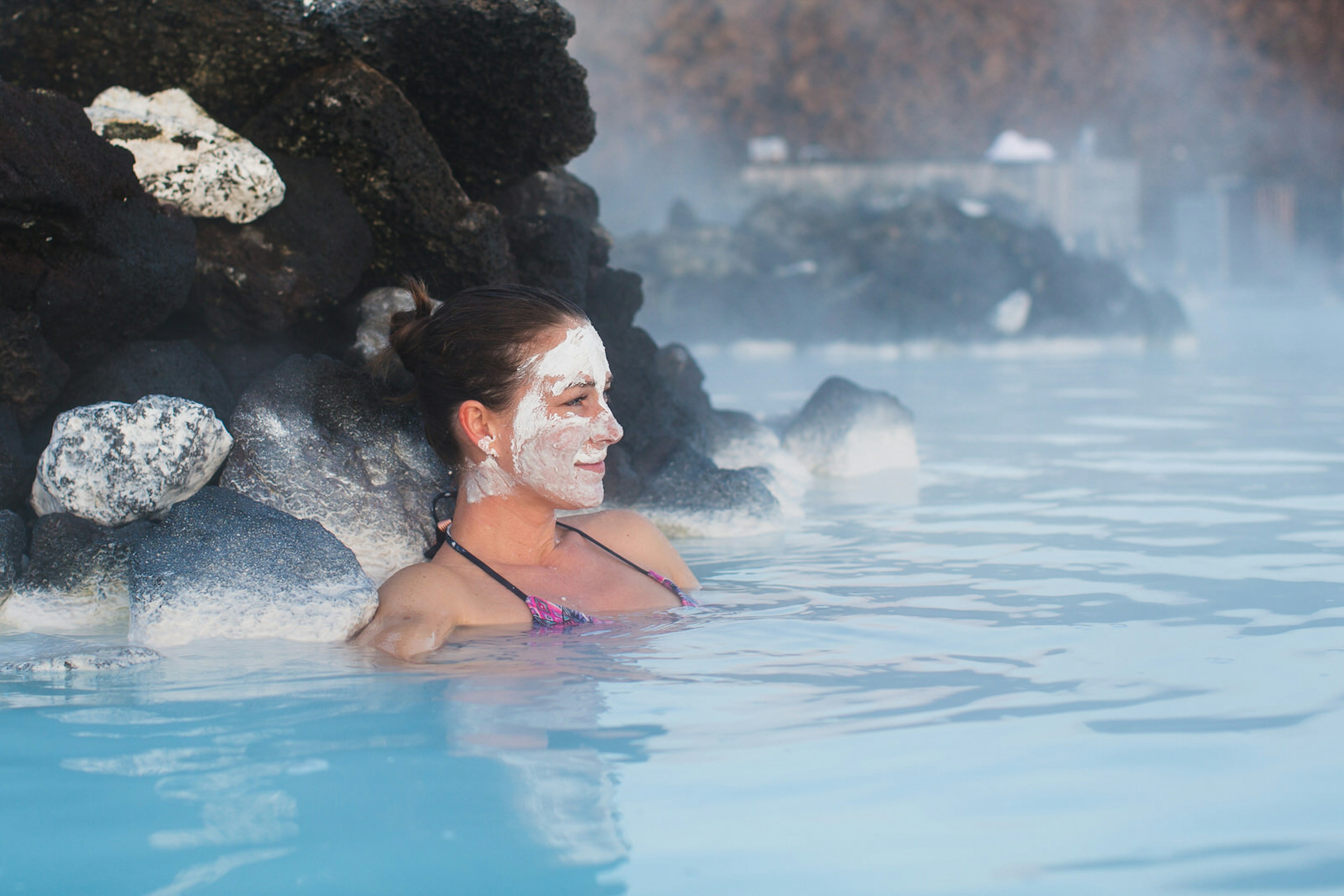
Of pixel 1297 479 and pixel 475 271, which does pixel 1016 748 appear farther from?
pixel 1297 479

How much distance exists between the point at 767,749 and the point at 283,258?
2929 mm

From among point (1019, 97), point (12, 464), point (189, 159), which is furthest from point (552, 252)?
point (1019, 97)

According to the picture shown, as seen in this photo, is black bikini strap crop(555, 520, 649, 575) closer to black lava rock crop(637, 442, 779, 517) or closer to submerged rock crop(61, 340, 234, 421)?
submerged rock crop(61, 340, 234, 421)

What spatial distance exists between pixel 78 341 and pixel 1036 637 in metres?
3.06

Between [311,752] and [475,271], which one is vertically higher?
[475,271]

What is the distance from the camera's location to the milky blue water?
1981 mm

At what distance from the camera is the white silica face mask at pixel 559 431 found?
3.27m

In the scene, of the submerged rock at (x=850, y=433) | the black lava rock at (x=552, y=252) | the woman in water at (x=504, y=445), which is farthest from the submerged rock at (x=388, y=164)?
the submerged rock at (x=850, y=433)

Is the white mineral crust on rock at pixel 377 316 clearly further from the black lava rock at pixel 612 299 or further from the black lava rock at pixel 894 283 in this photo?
the black lava rock at pixel 894 283

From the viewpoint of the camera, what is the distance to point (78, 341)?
13.6ft

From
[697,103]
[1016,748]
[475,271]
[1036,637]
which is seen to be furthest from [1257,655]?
[697,103]

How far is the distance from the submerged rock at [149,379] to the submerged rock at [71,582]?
1.63ft

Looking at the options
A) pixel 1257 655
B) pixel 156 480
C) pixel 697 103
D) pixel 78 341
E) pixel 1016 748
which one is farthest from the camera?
pixel 697 103

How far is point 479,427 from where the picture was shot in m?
3.33
